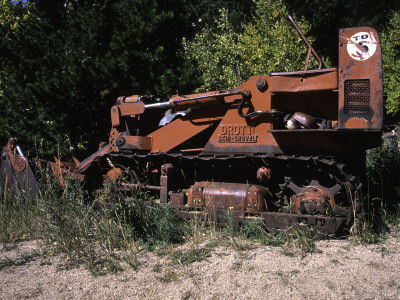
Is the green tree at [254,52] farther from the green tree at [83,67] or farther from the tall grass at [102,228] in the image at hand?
the tall grass at [102,228]

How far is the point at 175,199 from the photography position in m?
6.45

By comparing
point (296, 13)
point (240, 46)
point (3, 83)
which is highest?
point (296, 13)

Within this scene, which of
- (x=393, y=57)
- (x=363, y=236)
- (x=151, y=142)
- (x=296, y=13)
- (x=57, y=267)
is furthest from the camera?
(x=296, y=13)

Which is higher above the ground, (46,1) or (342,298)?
(46,1)

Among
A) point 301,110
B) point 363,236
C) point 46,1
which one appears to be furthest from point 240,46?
point 363,236

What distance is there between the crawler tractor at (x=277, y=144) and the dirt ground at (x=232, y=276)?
715 millimetres

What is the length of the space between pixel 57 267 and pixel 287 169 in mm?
3323

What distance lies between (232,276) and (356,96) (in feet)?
8.92

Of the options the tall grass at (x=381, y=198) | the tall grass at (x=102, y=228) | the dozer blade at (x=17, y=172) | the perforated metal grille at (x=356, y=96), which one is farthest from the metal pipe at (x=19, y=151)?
the tall grass at (x=381, y=198)

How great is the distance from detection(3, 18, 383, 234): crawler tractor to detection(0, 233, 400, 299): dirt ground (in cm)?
71

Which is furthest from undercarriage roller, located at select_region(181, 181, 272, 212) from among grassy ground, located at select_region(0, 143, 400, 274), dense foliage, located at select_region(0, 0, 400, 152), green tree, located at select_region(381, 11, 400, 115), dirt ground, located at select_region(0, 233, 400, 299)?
green tree, located at select_region(381, 11, 400, 115)

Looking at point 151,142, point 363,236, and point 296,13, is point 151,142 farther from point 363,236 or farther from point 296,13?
point 296,13

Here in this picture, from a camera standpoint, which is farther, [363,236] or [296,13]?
[296,13]

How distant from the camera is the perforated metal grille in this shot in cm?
505
